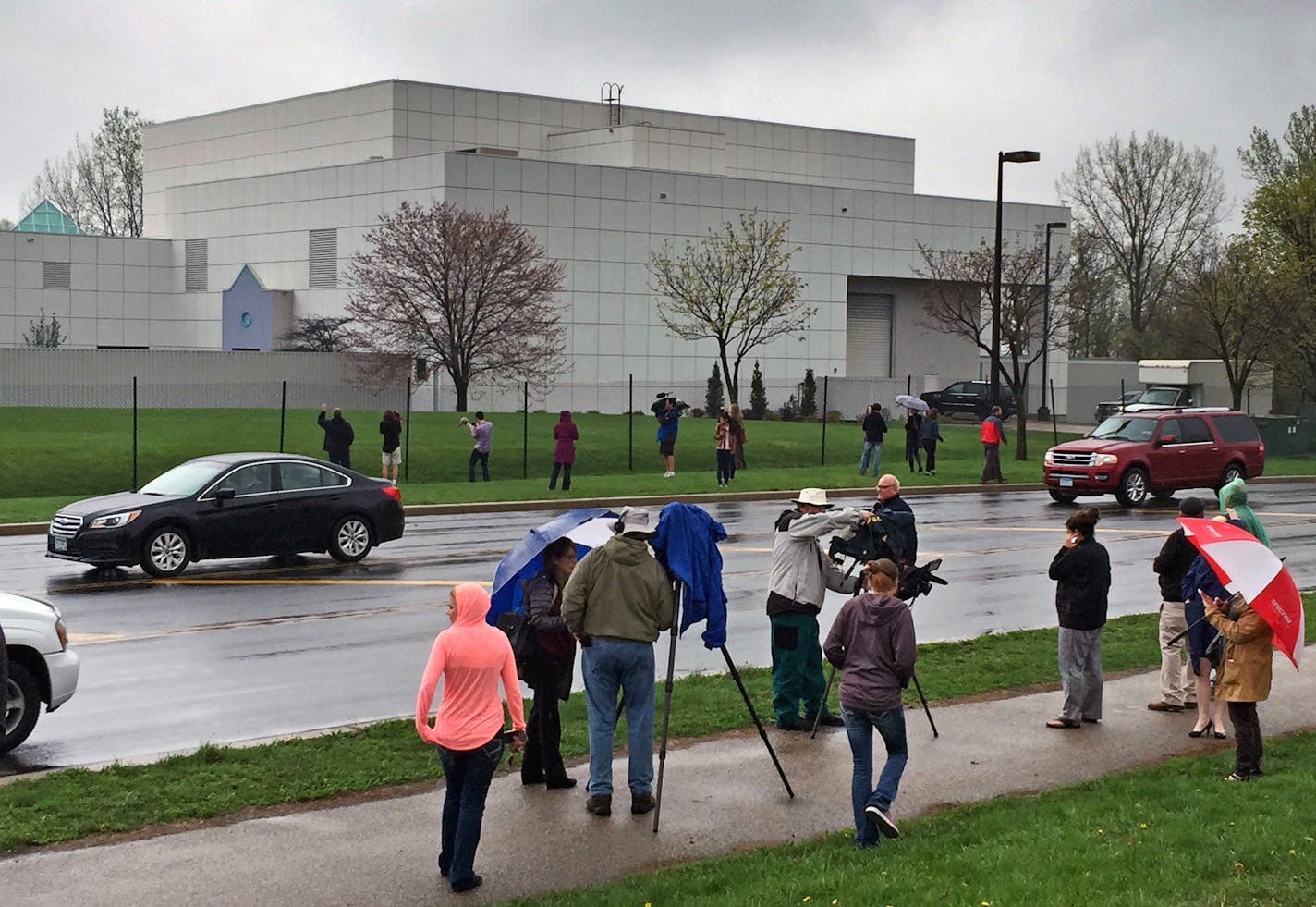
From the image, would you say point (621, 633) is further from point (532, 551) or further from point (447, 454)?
point (447, 454)

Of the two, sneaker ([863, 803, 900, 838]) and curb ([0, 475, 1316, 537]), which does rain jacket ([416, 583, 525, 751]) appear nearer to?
sneaker ([863, 803, 900, 838])

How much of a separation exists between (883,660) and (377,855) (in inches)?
116

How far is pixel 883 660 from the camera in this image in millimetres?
8805

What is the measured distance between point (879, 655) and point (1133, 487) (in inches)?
965

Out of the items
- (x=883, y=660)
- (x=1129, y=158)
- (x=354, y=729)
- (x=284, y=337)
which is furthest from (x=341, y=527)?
(x=1129, y=158)

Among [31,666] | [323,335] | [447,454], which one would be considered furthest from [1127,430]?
[323,335]

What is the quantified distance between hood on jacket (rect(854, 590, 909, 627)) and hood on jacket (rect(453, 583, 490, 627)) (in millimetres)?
2221

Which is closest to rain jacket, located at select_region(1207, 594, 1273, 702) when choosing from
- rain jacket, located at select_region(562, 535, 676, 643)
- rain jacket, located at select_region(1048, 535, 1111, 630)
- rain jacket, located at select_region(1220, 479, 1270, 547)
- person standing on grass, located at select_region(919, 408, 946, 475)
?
rain jacket, located at select_region(1048, 535, 1111, 630)

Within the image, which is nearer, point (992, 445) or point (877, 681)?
point (877, 681)

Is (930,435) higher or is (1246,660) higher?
(930,435)

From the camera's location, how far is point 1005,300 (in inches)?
2333

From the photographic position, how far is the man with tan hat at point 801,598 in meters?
11.1

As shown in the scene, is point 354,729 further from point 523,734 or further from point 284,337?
point 284,337

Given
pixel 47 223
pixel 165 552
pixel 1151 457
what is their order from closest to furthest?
pixel 165 552
pixel 1151 457
pixel 47 223
